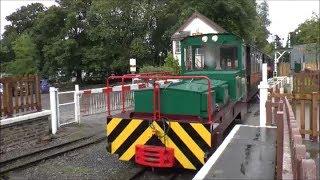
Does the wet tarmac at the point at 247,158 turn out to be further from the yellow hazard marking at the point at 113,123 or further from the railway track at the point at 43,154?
the railway track at the point at 43,154

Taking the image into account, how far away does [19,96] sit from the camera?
33.8ft

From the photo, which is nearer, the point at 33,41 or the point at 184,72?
the point at 184,72

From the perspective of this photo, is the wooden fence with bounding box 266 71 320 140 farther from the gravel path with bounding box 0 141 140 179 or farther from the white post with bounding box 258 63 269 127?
the gravel path with bounding box 0 141 140 179

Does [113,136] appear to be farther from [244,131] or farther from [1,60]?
[1,60]

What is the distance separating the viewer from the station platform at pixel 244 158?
487 centimetres

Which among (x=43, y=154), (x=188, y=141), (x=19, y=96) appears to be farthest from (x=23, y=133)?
(x=188, y=141)

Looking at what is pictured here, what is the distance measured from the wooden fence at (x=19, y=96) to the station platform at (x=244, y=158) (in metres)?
5.53

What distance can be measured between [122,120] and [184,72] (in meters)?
2.81

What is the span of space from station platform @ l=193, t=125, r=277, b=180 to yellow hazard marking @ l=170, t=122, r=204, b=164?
2.06 feet

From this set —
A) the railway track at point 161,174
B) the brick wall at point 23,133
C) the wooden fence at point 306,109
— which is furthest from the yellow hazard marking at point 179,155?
the brick wall at point 23,133

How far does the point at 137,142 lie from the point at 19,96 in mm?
4190

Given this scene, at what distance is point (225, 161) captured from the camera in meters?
5.42

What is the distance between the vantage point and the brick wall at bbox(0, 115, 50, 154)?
30.8 feet

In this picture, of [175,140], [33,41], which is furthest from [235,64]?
[33,41]
